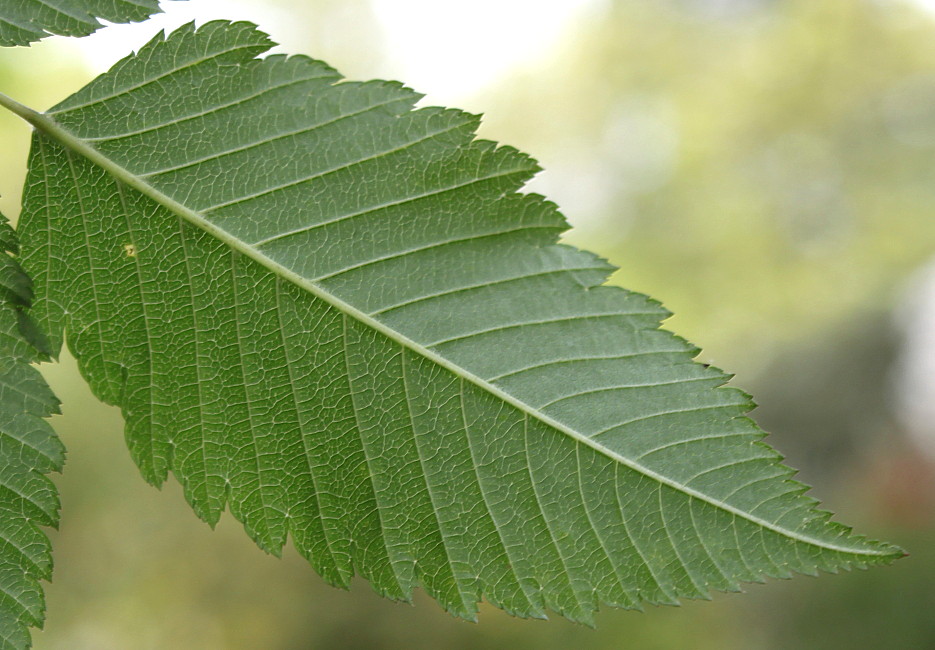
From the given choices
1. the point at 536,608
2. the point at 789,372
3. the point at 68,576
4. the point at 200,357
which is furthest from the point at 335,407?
the point at 789,372

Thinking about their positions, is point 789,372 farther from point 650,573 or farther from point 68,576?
point 650,573

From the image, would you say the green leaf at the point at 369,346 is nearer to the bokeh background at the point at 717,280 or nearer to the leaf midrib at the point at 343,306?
the leaf midrib at the point at 343,306

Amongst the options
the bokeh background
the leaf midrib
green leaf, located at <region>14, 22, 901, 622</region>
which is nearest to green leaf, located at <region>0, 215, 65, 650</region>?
green leaf, located at <region>14, 22, 901, 622</region>

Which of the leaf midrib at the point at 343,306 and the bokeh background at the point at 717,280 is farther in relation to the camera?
the bokeh background at the point at 717,280

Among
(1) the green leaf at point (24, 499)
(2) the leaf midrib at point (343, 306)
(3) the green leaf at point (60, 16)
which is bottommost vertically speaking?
(1) the green leaf at point (24, 499)

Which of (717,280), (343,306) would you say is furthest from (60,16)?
(717,280)

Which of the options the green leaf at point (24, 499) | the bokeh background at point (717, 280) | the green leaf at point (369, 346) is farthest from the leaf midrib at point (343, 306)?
the bokeh background at point (717, 280)

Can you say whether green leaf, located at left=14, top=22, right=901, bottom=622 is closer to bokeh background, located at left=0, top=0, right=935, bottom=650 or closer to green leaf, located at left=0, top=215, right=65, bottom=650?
green leaf, located at left=0, top=215, right=65, bottom=650
